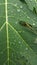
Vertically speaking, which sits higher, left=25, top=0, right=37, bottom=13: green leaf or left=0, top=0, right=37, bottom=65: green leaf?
left=25, top=0, right=37, bottom=13: green leaf

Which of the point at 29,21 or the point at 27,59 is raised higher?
the point at 29,21

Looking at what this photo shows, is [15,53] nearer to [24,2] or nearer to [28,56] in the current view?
[28,56]

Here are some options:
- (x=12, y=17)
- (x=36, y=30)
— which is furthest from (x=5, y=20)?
(x=36, y=30)

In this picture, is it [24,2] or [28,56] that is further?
[28,56]

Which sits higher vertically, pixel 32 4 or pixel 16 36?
pixel 32 4

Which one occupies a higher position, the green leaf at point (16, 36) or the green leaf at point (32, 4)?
the green leaf at point (32, 4)

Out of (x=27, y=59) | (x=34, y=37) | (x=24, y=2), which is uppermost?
(x=24, y=2)
